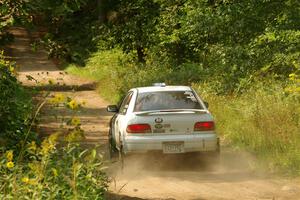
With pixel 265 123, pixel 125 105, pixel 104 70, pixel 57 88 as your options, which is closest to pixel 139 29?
pixel 104 70

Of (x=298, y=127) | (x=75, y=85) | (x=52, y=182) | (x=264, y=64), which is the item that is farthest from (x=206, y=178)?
(x=75, y=85)

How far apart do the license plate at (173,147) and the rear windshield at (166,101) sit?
81 centimetres

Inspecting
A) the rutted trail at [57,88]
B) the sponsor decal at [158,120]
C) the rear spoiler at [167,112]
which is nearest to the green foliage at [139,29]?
the rutted trail at [57,88]

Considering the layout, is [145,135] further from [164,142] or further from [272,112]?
[272,112]

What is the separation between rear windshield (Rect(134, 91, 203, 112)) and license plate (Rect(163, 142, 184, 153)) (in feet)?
2.66

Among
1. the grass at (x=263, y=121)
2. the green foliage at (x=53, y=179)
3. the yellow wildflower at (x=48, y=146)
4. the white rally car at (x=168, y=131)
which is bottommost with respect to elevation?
the grass at (x=263, y=121)

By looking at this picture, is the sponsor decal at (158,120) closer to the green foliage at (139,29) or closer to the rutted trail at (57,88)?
the rutted trail at (57,88)

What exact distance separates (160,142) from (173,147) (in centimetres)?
25

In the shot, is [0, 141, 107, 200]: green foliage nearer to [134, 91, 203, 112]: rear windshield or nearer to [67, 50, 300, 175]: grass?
[134, 91, 203, 112]: rear windshield

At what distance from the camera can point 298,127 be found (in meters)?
13.3

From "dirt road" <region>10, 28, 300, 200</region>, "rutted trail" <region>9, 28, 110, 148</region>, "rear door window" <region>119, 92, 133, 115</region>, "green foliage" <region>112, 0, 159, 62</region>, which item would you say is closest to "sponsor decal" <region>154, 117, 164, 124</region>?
"dirt road" <region>10, 28, 300, 200</region>

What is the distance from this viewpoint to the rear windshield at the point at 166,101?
474 inches

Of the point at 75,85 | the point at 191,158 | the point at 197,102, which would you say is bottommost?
the point at 75,85

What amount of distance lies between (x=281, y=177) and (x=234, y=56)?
8.95m
